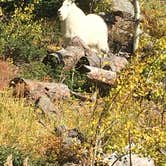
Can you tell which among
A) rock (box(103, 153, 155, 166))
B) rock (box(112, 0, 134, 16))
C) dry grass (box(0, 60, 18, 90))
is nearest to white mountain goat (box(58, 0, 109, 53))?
rock (box(112, 0, 134, 16))

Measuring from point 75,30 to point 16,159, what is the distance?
33.0ft

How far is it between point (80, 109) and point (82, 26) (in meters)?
6.24

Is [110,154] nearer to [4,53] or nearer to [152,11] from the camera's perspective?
[4,53]

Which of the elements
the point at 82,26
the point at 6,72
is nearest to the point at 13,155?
the point at 6,72

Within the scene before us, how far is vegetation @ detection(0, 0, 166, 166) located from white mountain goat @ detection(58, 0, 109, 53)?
0.59 metres

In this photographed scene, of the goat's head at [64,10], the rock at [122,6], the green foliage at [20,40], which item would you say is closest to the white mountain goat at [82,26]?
the goat's head at [64,10]

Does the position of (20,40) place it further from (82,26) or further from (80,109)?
(80,109)

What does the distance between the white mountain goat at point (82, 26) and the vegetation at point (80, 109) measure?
1.93 feet

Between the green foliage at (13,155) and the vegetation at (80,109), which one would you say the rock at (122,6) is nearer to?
the vegetation at (80,109)

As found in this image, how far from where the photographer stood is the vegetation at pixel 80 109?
10.6 m

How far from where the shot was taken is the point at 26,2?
23156mm

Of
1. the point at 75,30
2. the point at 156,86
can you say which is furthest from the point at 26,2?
the point at 156,86

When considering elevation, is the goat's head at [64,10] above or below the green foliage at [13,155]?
above

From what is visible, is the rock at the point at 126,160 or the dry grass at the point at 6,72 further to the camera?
the dry grass at the point at 6,72
